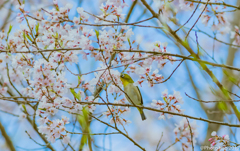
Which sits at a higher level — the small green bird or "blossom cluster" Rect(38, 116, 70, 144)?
the small green bird

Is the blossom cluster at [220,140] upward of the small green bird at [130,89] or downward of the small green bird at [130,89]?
downward

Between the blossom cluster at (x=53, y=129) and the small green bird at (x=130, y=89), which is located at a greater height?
the small green bird at (x=130, y=89)

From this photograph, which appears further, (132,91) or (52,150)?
(132,91)

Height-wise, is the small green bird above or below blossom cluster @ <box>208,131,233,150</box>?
above

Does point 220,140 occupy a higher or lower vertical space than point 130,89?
lower

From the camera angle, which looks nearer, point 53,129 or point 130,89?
point 53,129

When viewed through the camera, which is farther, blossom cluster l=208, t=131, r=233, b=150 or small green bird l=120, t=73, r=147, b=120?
small green bird l=120, t=73, r=147, b=120

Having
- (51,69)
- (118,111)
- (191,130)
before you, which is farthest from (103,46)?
(191,130)

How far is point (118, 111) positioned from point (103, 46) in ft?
3.14

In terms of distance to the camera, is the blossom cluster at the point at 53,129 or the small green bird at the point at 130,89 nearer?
the blossom cluster at the point at 53,129

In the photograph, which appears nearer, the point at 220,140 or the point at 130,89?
the point at 220,140

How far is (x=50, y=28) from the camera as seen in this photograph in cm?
256

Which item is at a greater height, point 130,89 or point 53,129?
point 130,89

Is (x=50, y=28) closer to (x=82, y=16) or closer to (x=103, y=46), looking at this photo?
(x=82, y=16)
